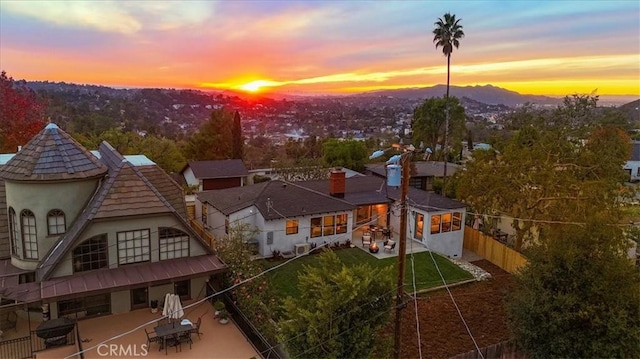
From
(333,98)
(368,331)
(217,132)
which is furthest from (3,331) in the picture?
(333,98)

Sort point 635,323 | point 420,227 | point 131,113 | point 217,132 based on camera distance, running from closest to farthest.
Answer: point 635,323 → point 420,227 → point 217,132 → point 131,113

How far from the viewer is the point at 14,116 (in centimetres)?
3109

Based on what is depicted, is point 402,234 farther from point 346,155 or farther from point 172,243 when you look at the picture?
point 346,155

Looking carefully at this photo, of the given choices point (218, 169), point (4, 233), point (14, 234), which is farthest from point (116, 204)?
point (218, 169)

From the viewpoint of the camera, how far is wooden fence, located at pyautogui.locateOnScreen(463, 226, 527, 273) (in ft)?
69.5

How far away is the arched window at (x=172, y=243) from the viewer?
639 inches

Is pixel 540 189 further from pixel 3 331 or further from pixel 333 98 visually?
pixel 333 98

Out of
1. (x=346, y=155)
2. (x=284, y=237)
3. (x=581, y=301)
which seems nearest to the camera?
(x=581, y=301)

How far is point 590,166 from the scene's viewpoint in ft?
69.6

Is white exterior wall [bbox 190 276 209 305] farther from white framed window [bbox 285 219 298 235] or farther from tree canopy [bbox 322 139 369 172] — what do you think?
tree canopy [bbox 322 139 369 172]

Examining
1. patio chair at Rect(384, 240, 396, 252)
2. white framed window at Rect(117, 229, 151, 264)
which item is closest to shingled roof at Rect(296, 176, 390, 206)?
patio chair at Rect(384, 240, 396, 252)

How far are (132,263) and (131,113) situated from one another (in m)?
88.2

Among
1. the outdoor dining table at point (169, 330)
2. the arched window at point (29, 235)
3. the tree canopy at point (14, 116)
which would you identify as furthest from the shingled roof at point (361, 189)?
the tree canopy at point (14, 116)

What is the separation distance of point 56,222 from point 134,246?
3.04 meters
